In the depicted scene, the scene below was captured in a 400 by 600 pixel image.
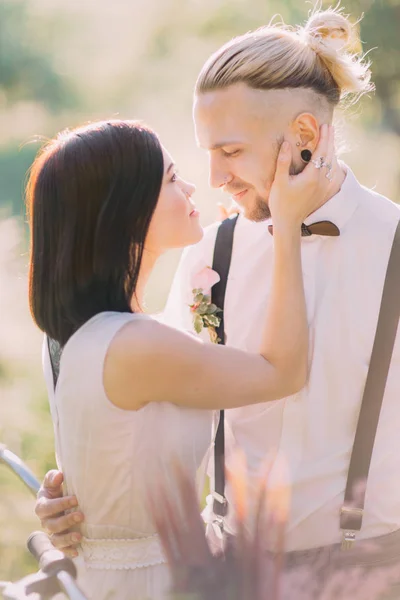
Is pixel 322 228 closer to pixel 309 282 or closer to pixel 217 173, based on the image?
pixel 309 282

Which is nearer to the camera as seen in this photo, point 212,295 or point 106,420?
point 106,420

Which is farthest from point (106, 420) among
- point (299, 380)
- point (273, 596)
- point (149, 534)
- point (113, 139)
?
point (273, 596)

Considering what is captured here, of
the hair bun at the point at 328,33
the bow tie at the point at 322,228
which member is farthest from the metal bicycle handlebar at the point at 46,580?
the hair bun at the point at 328,33

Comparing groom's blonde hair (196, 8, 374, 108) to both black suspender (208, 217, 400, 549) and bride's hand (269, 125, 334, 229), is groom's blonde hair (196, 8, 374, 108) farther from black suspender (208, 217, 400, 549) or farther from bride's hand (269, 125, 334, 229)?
black suspender (208, 217, 400, 549)

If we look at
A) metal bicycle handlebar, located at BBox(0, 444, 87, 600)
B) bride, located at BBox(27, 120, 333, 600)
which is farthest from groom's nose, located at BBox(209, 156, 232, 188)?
metal bicycle handlebar, located at BBox(0, 444, 87, 600)

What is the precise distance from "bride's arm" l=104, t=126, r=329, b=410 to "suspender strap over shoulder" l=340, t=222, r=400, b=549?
21cm

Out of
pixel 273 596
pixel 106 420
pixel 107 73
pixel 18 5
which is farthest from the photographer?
pixel 107 73

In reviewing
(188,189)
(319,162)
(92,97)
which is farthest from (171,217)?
(92,97)

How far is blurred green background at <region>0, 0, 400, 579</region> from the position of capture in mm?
4152

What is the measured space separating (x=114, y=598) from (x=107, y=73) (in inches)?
184

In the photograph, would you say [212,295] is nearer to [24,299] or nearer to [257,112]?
[257,112]

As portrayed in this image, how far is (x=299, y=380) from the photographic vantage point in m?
1.68

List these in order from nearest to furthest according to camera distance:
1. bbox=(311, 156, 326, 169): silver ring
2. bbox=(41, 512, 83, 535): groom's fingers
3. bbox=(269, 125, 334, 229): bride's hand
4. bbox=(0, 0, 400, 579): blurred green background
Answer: bbox=(41, 512, 83, 535): groom's fingers → bbox=(269, 125, 334, 229): bride's hand → bbox=(311, 156, 326, 169): silver ring → bbox=(0, 0, 400, 579): blurred green background

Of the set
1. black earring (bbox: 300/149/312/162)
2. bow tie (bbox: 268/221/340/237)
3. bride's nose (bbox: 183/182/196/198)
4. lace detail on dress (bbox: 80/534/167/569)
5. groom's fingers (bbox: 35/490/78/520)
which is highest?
black earring (bbox: 300/149/312/162)
